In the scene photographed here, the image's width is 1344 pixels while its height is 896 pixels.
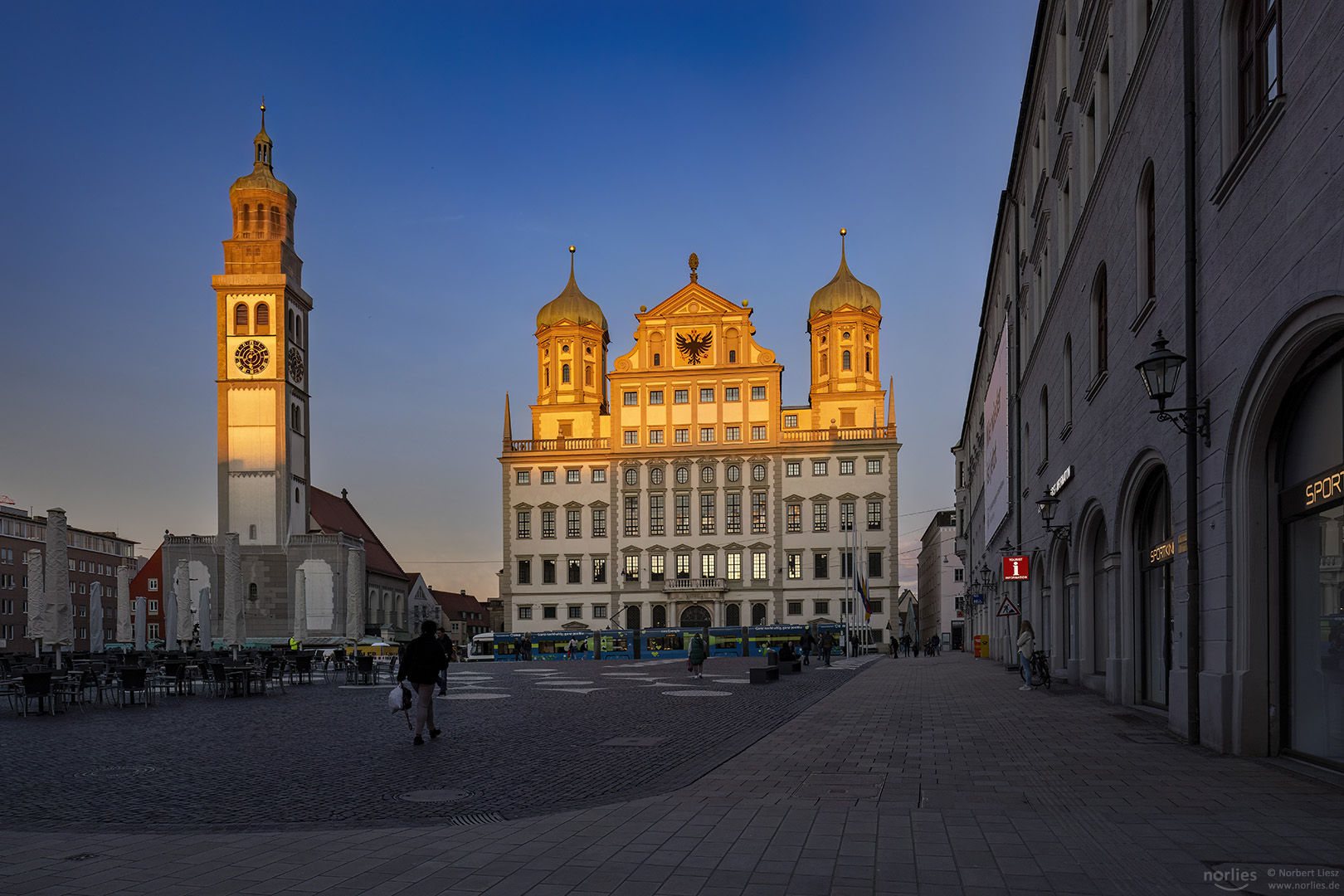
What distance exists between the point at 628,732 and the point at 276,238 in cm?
7521

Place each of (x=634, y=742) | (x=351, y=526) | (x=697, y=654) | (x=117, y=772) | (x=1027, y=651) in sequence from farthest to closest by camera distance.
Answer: (x=351, y=526) → (x=697, y=654) → (x=1027, y=651) → (x=634, y=742) → (x=117, y=772)

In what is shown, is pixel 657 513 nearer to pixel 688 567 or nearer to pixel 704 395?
pixel 688 567

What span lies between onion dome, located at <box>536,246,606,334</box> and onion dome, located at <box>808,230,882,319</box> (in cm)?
1815

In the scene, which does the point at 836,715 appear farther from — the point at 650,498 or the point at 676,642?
the point at 650,498

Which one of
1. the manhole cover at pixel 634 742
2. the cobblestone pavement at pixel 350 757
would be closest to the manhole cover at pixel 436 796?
the cobblestone pavement at pixel 350 757

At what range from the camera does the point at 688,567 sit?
8719cm

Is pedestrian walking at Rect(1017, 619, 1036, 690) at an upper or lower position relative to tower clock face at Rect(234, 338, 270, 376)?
lower

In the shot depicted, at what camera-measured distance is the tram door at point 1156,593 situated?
15.8m

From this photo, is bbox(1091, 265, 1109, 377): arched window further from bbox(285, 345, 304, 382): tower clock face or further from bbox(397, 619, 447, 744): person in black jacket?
bbox(285, 345, 304, 382): tower clock face

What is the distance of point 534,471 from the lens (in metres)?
89.6

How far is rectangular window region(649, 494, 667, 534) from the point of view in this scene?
87.5 m

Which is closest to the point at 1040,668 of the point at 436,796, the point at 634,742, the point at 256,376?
the point at 634,742

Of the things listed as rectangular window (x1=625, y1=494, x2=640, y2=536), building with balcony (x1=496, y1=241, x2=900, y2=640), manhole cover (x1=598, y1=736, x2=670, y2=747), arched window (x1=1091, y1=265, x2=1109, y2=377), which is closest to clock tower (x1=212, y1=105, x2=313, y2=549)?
building with balcony (x1=496, y1=241, x2=900, y2=640)

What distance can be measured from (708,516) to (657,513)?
12.7 ft
